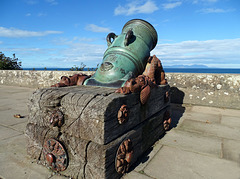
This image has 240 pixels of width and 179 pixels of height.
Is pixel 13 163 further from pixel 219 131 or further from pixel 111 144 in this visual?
pixel 219 131

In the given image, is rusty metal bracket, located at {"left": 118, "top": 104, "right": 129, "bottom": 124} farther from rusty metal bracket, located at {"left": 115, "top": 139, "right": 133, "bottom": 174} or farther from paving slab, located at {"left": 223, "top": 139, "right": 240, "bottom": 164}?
paving slab, located at {"left": 223, "top": 139, "right": 240, "bottom": 164}

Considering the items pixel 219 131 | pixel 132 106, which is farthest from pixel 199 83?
pixel 132 106

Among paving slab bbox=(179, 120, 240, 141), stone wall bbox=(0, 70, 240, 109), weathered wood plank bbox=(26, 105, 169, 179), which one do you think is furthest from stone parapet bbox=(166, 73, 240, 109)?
weathered wood plank bbox=(26, 105, 169, 179)

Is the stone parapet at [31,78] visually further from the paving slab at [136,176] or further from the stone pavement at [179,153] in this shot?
the paving slab at [136,176]

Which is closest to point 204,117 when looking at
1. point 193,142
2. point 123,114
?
point 193,142

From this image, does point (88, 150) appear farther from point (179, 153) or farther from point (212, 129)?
point (212, 129)

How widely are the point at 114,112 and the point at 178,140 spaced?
161 cm

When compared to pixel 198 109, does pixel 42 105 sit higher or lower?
higher

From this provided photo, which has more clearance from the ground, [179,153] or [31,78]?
[31,78]

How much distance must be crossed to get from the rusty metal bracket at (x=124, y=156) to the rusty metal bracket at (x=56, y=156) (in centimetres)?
55

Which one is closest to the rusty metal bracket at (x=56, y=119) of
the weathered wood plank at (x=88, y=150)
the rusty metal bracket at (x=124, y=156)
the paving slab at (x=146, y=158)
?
the weathered wood plank at (x=88, y=150)

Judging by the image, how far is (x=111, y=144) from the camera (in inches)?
69.0

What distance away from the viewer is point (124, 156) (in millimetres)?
1929

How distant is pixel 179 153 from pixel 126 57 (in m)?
1.51
